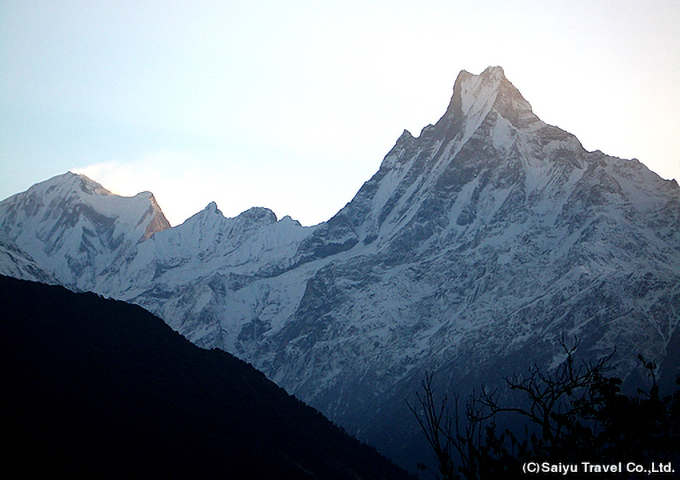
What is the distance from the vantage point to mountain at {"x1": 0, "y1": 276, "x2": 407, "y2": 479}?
11169cm

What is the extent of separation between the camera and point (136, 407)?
130125mm

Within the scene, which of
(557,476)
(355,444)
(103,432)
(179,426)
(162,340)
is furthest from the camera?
(355,444)

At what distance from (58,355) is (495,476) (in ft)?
373

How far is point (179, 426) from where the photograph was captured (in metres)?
130

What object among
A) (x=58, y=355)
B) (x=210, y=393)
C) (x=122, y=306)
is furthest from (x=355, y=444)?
(x=58, y=355)

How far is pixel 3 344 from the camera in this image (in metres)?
133

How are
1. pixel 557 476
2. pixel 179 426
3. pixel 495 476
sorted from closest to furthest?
pixel 557 476 < pixel 495 476 < pixel 179 426

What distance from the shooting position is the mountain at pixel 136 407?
112m

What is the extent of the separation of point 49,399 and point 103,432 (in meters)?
9.46

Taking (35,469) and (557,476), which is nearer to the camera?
(557,476)

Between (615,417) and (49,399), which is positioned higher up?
(49,399)

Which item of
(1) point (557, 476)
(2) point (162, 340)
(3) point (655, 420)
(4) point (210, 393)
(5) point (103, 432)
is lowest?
(1) point (557, 476)

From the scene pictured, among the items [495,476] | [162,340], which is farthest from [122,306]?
[495,476]

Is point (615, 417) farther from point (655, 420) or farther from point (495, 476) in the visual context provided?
point (495, 476)
